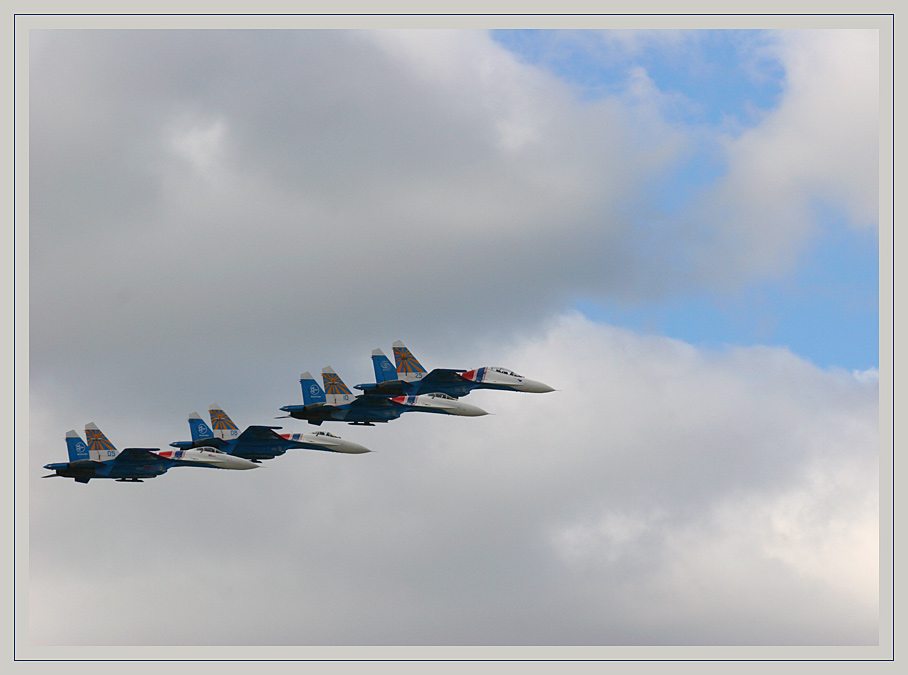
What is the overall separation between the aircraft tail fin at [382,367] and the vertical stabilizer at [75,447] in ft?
119

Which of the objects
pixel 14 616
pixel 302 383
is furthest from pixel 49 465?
pixel 302 383

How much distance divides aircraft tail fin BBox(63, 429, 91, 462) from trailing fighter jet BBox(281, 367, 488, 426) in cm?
2433

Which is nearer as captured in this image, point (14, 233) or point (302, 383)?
point (14, 233)

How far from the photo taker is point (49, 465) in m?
169

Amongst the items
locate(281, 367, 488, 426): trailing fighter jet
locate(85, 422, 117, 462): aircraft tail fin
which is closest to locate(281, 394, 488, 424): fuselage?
locate(281, 367, 488, 426): trailing fighter jet

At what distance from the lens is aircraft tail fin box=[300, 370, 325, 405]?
174875 millimetres

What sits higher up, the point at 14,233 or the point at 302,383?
the point at 14,233

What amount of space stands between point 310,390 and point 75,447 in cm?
2908

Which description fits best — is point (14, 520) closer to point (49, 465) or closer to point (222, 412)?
point (49, 465)

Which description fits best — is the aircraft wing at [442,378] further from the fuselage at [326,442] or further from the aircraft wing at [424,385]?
the fuselage at [326,442]

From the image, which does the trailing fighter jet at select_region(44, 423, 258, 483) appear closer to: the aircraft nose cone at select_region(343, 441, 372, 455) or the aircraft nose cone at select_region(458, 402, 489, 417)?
the aircraft nose cone at select_region(343, 441, 372, 455)

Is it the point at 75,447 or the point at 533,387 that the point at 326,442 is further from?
the point at 75,447

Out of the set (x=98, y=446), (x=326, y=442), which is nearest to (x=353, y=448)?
(x=326, y=442)
